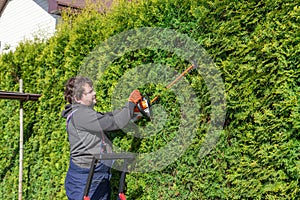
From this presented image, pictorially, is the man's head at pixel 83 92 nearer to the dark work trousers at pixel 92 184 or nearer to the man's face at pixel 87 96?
the man's face at pixel 87 96

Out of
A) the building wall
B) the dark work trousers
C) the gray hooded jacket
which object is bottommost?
the dark work trousers

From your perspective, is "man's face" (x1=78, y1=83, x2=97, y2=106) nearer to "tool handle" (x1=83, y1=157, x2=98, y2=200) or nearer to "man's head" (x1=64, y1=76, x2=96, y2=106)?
"man's head" (x1=64, y1=76, x2=96, y2=106)

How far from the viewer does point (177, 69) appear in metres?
4.52

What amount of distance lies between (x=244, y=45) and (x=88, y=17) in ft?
9.30

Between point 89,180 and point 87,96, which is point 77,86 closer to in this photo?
point 87,96

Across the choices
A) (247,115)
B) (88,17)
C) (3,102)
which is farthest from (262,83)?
(3,102)

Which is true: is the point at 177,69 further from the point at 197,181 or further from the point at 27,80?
the point at 27,80

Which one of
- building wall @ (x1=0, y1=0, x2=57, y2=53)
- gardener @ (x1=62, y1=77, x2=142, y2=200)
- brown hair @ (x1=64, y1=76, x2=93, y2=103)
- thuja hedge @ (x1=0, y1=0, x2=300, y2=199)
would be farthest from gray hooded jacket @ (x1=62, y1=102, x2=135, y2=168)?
building wall @ (x1=0, y1=0, x2=57, y2=53)

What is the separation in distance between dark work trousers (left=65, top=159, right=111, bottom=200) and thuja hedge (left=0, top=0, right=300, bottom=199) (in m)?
0.47

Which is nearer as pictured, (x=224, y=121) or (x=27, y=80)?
(x=224, y=121)

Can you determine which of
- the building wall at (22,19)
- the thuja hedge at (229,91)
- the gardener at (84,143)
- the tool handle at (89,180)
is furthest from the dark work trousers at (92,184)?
the building wall at (22,19)

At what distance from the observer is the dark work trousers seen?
14.5 feet

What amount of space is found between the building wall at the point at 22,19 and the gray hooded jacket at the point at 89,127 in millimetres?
10610

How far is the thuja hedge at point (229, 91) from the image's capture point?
3.60m
